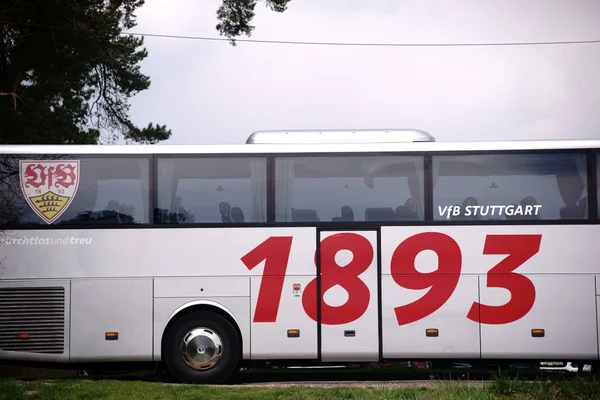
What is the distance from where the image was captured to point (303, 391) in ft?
35.0

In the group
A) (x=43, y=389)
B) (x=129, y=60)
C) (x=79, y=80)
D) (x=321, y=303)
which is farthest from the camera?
(x=129, y=60)

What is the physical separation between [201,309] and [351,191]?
2970 millimetres

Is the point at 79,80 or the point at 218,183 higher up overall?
the point at 79,80

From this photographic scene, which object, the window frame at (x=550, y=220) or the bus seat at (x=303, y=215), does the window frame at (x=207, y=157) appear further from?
the window frame at (x=550, y=220)

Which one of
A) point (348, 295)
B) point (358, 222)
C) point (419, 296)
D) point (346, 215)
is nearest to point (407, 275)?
point (419, 296)

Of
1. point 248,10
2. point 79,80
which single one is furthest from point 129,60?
point 248,10

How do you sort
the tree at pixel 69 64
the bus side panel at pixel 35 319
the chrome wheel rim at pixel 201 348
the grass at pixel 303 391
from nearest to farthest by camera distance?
the grass at pixel 303 391 → the bus side panel at pixel 35 319 → the chrome wheel rim at pixel 201 348 → the tree at pixel 69 64

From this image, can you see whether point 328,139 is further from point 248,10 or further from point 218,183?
point 248,10

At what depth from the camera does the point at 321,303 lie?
12461mm

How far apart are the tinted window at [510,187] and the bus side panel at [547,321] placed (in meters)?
1.02

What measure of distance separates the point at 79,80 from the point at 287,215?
44.6ft

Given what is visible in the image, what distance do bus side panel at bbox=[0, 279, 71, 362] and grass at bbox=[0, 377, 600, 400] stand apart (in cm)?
104

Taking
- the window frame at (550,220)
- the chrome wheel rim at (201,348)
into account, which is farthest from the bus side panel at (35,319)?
the window frame at (550,220)

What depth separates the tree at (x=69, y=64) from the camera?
2105cm
